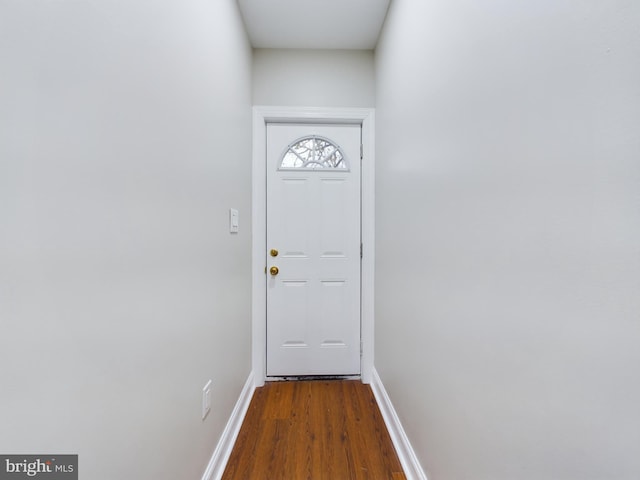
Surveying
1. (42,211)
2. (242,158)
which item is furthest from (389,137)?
(42,211)

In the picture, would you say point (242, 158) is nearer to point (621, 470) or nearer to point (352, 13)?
point (352, 13)

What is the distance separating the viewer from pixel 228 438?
142 cm

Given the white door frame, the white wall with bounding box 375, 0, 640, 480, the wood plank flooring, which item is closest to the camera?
the white wall with bounding box 375, 0, 640, 480

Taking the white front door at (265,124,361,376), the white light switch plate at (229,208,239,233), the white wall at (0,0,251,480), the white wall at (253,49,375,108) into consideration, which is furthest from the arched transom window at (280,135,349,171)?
the white wall at (0,0,251,480)

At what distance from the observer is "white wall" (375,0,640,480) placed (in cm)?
44

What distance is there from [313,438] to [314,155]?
187 cm

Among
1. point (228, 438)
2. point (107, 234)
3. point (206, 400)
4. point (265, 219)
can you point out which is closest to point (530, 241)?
point (107, 234)

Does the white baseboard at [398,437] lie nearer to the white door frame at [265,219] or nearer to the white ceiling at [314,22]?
the white door frame at [265,219]

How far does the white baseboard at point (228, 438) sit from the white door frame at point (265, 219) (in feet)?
0.81

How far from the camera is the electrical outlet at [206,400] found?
3.78ft

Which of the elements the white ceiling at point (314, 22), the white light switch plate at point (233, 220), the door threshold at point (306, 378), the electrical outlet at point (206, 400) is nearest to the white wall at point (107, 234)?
the electrical outlet at point (206, 400)

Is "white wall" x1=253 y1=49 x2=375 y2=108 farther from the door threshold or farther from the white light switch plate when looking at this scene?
the door threshold

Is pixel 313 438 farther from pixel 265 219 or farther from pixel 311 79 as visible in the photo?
pixel 311 79

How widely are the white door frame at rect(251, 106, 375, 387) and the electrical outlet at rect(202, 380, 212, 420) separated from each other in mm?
809
